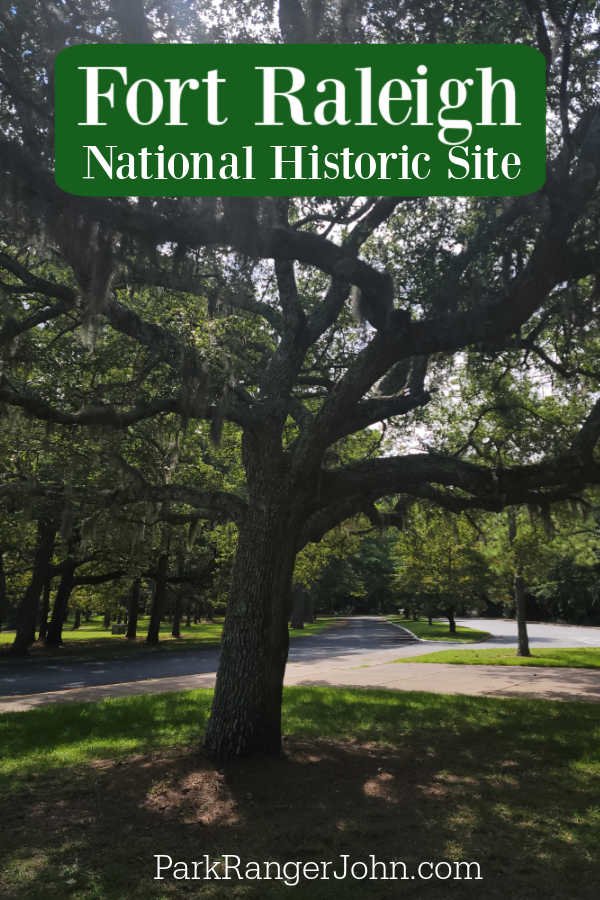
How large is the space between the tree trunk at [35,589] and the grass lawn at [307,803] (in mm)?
13131

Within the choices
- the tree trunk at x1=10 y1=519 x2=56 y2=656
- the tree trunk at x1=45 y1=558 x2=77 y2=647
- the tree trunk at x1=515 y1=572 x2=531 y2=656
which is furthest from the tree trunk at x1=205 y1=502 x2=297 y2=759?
the tree trunk at x1=45 y1=558 x2=77 y2=647

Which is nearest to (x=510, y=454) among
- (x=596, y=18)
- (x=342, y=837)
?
(x=596, y=18)

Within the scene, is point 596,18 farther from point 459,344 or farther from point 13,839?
point 13,839

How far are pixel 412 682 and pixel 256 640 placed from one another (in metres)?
8.58

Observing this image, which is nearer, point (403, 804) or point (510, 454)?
point (403, 804)

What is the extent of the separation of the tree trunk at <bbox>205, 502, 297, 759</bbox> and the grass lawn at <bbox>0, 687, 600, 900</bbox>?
333 mm

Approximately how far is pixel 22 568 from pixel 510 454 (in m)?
22.6

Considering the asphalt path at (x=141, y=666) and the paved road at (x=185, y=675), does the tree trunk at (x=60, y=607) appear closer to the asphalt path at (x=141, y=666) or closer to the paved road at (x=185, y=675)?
the asphalt path at (x=141, y=666)

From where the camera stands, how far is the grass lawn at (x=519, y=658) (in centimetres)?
1833

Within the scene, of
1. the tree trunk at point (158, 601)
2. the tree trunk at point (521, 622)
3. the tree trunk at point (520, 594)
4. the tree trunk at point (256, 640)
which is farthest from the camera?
the tree trunk at point (158, 601)

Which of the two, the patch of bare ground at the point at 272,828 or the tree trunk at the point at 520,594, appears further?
the tree trunk at the point at 520,594

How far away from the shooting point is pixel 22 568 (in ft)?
89.9

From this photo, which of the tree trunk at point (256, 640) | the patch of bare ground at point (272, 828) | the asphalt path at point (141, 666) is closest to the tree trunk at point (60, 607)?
the asphalt path at point (141, 666)

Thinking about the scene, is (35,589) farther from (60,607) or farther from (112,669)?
(112,669)
